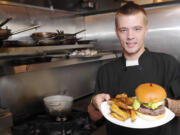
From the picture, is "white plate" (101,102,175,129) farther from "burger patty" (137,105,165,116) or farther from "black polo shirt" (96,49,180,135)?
"black polo shirt" (96,49,180,135)

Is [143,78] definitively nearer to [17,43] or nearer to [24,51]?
[24,51]

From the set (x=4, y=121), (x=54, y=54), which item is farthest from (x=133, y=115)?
(x=54, y=54)

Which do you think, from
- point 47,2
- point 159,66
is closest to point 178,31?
point 159,66

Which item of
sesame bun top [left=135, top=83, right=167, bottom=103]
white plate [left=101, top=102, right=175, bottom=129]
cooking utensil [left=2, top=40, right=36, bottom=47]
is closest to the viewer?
white plate [left=101, top=102, right=175, bottom=129]

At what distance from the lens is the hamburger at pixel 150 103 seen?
0.91 m

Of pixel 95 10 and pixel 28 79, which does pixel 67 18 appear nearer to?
pixel 95 10

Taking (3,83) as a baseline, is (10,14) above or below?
above

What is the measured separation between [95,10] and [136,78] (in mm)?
1780

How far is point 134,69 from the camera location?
1251 mm

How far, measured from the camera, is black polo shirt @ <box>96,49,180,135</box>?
1.20 m

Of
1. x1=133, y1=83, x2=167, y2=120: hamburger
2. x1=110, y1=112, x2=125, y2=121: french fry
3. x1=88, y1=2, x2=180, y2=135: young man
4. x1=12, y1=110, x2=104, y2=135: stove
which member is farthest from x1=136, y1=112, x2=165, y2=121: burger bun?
x1=12, y1=110, x2=104, y2=135: stove

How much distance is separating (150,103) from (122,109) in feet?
0.45

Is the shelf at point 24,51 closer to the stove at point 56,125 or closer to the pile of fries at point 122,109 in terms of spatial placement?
the stove at point 56,125

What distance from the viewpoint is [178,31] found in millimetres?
2336
